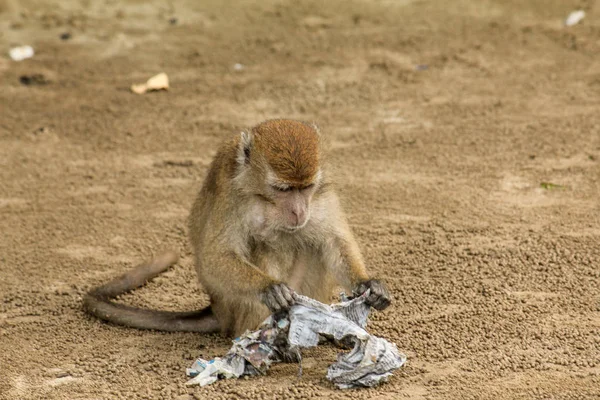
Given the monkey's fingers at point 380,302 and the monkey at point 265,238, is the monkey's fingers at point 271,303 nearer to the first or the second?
the monkey at point 265,238

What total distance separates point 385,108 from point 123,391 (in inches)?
216

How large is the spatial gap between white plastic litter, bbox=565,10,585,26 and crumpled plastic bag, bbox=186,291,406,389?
7140mm

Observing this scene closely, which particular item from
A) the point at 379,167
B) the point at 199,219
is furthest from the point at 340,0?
the point at 199,219

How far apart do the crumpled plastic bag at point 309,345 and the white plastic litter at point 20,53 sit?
22.6ft

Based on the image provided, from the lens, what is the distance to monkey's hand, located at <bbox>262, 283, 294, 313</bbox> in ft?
18.3

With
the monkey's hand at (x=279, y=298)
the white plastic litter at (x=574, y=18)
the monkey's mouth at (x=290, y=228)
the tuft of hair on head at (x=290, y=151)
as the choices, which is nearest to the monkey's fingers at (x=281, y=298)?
the monkey's hand at (x=279, y=298)

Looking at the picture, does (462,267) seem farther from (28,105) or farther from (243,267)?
(28,105)

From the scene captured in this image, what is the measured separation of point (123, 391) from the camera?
550cm

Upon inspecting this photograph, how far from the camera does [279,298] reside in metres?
5.58

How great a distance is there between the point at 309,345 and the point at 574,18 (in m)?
7.61

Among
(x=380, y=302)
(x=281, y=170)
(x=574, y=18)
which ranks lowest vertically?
(x=380, y=302)

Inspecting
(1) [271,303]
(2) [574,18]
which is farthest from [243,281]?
(2) [574,18]

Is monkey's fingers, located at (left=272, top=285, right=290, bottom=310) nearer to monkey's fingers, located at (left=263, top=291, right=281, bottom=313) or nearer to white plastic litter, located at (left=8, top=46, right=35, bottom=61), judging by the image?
monkey's fingers, located at (left=263, top=291, right=281, bottom=313)

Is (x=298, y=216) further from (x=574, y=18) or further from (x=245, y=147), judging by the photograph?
(x=574, y=18)
